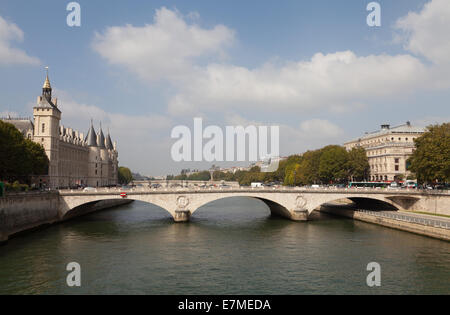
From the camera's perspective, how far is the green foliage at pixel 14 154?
55.3 metres

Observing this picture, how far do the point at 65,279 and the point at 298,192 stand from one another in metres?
38.4

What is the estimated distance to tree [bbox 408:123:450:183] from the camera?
2085 inches

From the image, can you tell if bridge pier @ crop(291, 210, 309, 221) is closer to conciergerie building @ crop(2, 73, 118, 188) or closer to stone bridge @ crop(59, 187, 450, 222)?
stone bridge @ crop(59, 187, 450, 222)

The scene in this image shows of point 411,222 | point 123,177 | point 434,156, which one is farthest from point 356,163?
point 123,177

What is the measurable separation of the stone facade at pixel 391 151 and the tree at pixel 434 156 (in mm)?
37920

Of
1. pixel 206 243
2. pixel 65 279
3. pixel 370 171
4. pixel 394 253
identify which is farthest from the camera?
pixel 370 171

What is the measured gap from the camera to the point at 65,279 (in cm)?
2569

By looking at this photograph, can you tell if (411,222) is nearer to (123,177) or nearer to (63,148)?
(63,148)

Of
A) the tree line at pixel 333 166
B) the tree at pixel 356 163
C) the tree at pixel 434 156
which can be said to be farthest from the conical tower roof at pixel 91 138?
the tree at pixel 434 156

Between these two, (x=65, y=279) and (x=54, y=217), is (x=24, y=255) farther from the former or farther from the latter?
(x=54, y=217)

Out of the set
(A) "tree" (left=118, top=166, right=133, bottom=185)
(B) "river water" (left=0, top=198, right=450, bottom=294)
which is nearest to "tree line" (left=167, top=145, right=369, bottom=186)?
(B) "river water" (left=0, top=198, right=450, bottom=294)

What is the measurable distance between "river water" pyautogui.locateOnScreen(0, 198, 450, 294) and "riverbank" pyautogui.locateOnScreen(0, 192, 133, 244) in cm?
139
